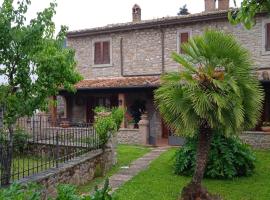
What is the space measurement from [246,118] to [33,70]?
476 cm

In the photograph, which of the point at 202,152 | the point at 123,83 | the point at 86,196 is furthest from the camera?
the point at 123,83

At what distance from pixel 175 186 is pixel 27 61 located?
457 cm

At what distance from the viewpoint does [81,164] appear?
901 centimetres

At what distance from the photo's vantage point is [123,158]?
12.6 meters

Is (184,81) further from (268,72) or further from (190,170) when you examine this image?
(268,72)

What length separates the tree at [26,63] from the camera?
7.19 m

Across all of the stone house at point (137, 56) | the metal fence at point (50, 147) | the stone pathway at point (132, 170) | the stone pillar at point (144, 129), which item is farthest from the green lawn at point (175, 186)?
the stone house at point (137, 56)

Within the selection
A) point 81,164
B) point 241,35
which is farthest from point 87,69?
point 81,164

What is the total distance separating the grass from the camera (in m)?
8.79

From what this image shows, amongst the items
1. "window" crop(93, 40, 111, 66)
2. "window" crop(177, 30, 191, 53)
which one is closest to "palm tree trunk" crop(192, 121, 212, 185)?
"window" crop(177, 30, 191, 53)

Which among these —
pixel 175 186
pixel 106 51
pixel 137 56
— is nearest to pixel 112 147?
pixel 175 186

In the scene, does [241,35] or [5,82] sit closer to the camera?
[5,82]

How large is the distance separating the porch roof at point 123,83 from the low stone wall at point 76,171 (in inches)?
226

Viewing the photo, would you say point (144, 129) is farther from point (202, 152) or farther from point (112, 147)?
point (202, 152)
